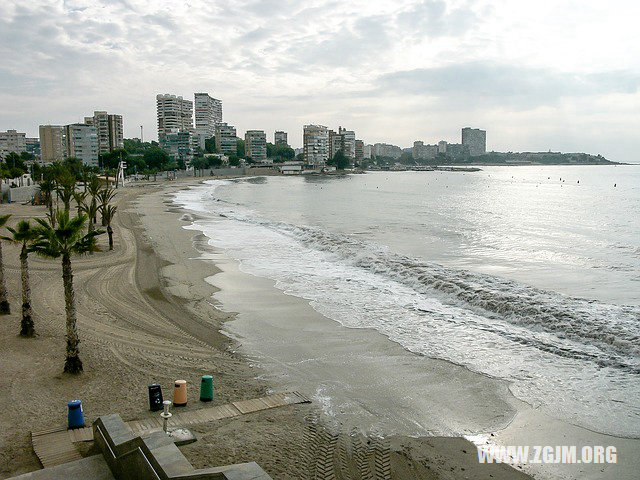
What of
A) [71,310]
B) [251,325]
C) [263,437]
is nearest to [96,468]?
[263,437]

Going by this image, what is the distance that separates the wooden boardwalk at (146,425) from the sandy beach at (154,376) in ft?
0.65

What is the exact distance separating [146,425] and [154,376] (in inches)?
96.7

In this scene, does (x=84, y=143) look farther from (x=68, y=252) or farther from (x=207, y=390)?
(x=207, y=390)

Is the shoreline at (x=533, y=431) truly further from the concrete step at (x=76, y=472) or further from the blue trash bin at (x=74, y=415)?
the concrete step at (x=76, y=472)

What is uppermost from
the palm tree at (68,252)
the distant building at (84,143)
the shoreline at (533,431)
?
the distant building at (84,143)

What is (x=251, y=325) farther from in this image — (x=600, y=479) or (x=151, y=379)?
(x=600, y=479)

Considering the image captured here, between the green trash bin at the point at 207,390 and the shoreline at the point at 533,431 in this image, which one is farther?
the green trash bin at the point at 207,390

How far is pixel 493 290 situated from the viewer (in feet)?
66.0

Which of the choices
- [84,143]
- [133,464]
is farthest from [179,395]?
[84,143]

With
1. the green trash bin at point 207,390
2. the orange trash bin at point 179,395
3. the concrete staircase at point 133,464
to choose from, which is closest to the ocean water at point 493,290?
the green trash bin at point 207,390

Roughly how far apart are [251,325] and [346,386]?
16.9 feet

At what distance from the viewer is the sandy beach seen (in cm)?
831

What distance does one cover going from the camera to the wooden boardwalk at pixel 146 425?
8.16m

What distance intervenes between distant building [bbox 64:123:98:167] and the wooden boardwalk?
174m
